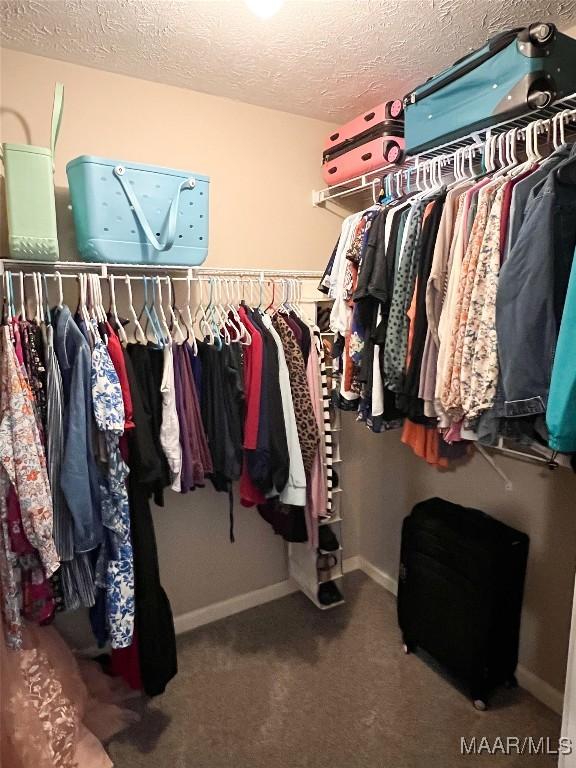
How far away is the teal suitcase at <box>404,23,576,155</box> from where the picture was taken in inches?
51.4

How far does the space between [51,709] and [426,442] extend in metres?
1.61

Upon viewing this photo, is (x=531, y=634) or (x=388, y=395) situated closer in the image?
(x=388, y=395)

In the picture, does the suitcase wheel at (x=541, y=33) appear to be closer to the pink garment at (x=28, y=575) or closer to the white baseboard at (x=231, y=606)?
the pink garment at (x=28, y=575)

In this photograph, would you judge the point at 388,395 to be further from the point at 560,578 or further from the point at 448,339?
the point at 560,578

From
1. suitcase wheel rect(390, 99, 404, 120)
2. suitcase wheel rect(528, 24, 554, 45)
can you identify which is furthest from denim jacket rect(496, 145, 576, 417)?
suitcase wheel rect(390, 99, 404, 120)

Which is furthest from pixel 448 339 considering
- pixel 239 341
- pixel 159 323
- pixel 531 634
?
pixel 531 634

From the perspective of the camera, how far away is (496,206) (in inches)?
49.3

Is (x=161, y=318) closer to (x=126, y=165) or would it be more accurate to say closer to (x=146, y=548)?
(x=126, y=165)

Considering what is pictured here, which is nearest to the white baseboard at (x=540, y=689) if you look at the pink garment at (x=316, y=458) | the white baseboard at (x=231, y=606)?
the pink garment at (x=316, y=458)

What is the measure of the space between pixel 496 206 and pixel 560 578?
1387mm

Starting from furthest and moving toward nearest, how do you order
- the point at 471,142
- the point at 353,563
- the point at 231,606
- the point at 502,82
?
1. the point at 353,563
2. the point at 231,606
3. the point at 471,142
4. the point at 502,82

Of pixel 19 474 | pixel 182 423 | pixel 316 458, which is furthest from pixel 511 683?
pixel 19 474

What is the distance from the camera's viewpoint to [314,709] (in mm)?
1857

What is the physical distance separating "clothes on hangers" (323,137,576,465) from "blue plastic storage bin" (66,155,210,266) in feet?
1.91
